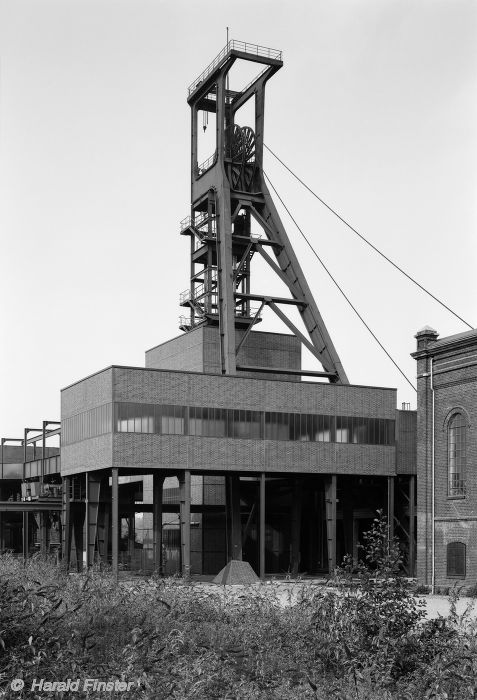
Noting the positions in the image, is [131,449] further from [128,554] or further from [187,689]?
[187,689]

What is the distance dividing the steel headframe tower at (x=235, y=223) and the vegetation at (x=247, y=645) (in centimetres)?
3518

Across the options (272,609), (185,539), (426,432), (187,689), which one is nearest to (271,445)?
(185,539)

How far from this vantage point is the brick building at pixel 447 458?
124 feet

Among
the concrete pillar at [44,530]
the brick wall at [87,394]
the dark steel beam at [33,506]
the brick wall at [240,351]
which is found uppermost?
Result: the brick wall at [240,351]

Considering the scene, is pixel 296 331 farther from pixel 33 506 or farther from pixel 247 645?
pixel 247 645

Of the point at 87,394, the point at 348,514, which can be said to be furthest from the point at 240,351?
the point at 87,394

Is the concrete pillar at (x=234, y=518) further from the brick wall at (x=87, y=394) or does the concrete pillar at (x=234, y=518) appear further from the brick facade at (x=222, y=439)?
the brick wall at (x=87, y=394)

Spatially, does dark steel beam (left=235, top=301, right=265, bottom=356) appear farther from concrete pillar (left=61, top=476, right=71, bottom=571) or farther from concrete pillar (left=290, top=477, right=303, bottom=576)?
concrete pillar (left=61, top=476, right=71, bottom=571)

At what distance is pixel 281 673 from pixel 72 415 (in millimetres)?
36885

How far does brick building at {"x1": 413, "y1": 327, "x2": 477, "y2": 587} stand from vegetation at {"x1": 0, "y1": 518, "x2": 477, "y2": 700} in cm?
2136

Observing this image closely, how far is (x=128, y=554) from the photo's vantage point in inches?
2351

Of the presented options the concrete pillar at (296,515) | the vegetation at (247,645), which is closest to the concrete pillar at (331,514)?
the concrete pillar at (296,515)

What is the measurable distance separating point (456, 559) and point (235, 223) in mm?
27374

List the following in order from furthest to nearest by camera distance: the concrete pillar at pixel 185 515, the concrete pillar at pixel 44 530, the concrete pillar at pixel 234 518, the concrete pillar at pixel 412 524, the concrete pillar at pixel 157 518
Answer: the concrete pillar at pixel 44 530
the concrete pillar at pixel 412 524
the concrete pillar at pixel 234 518
the concrete pillar at pixel 157 518
the concrete pillar at pixel 185 515
